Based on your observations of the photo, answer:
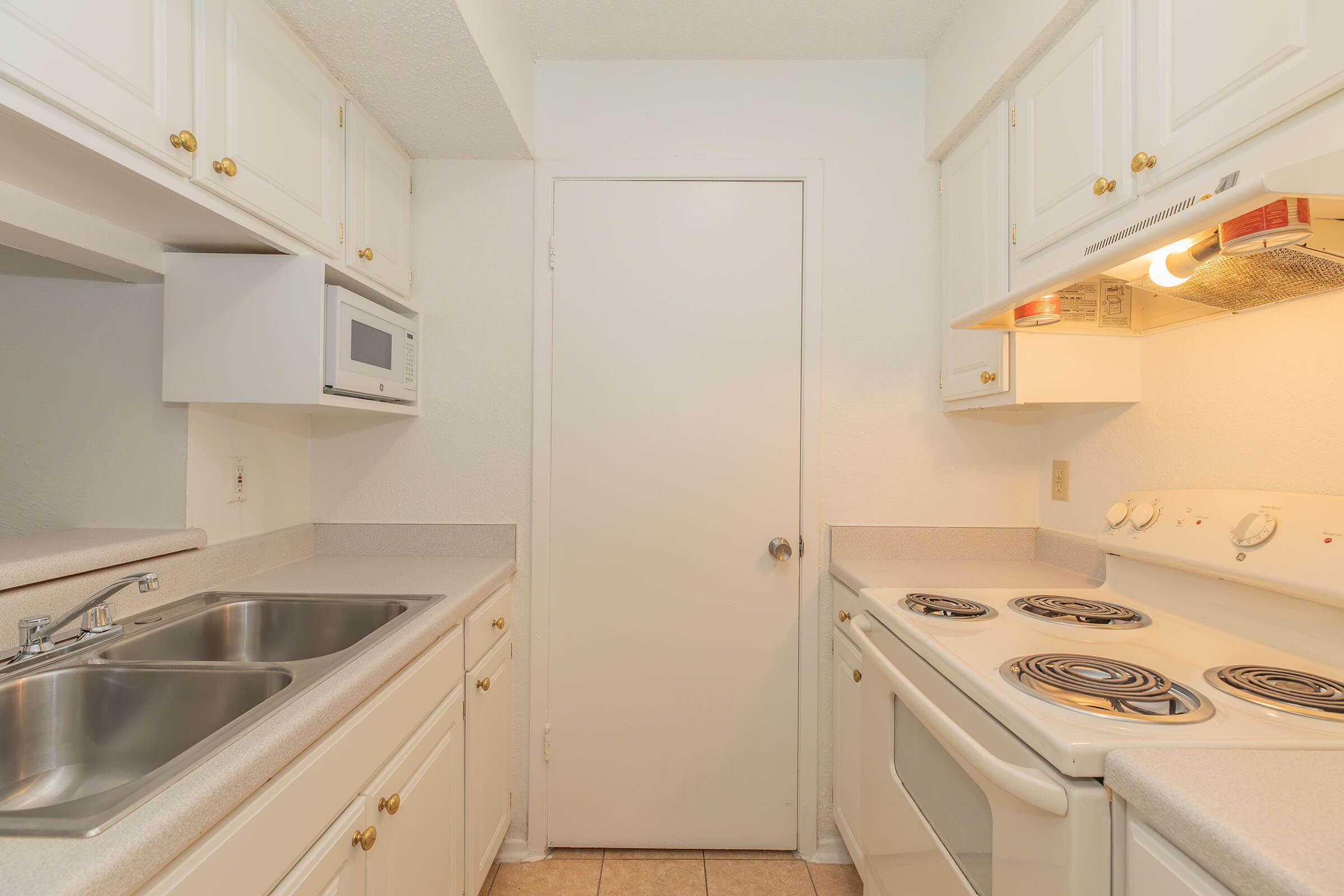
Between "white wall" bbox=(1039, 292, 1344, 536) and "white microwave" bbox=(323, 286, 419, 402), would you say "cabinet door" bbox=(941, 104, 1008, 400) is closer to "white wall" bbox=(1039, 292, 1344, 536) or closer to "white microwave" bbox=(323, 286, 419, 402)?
"white wall" bbox=(1039, 292, 1344, 536)

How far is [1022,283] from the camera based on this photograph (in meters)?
1.58

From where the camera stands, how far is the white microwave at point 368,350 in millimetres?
1497

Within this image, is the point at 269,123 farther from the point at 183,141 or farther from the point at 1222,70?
the point at 1222,70

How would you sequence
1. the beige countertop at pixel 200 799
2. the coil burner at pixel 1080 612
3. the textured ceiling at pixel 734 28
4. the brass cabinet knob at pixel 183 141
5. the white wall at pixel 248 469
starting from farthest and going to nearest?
the textured ceiling at pixel 734 28, the white wall at pixel 248 469, the coil burner at pixel 1080 612, the brass cabinet knob at pixel 183 141, the beige countertop at pixel 200 799

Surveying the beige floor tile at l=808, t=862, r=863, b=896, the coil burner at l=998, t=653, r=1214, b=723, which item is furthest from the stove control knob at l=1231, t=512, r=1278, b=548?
the beige floor tile at l=808, t=862, r=863, b=896

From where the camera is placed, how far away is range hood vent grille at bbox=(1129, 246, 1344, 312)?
3.17 ft

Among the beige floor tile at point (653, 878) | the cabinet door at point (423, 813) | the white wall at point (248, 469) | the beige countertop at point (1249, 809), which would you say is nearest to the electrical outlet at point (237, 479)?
the white wall at point (248, 469)

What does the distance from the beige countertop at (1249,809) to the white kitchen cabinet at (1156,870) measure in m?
0.01

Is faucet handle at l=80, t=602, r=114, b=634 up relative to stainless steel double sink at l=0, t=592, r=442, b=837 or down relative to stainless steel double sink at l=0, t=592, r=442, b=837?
up

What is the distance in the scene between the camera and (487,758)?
1.72 m

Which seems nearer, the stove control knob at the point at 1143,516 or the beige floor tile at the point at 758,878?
the stove control knob at the point at 1143,516

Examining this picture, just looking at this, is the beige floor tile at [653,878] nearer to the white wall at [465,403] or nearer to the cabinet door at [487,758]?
the cabinet door at [487,758]

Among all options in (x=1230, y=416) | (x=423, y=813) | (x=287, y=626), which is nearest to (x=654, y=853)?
(x=423, y=813)

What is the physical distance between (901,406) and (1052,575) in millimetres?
654
